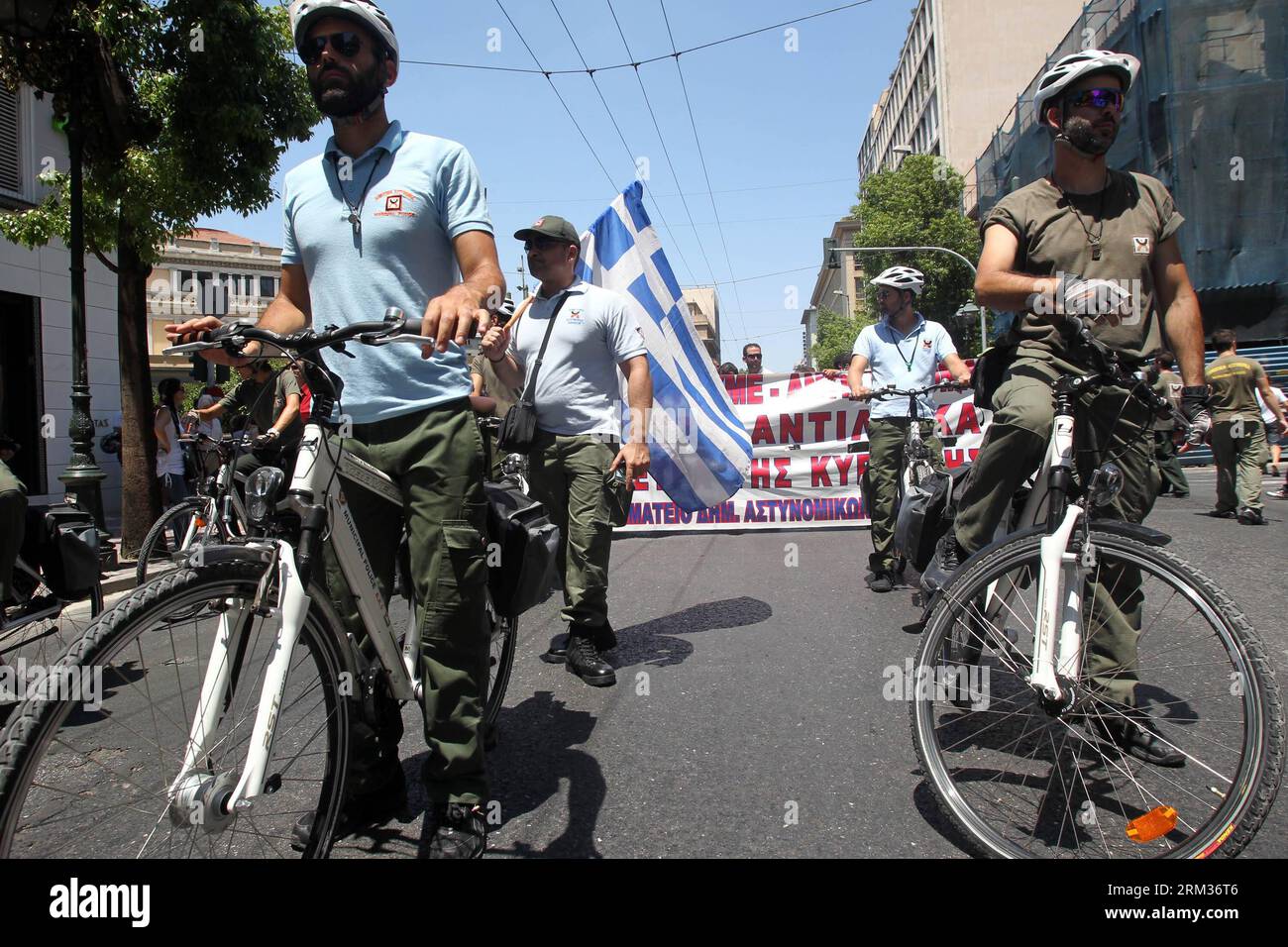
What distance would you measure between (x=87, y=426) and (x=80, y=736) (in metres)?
8.12

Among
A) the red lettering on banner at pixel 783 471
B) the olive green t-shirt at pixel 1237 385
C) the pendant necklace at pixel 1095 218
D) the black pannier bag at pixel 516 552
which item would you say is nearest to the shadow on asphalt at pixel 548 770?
the black pannier bag at pixel 516 552

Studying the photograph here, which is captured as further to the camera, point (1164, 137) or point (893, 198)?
point (893, 198)

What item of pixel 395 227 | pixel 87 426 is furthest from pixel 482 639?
pixel 87 426

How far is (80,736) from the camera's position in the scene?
1675 millimetres

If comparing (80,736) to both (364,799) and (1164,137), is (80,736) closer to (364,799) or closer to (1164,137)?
(364,799)

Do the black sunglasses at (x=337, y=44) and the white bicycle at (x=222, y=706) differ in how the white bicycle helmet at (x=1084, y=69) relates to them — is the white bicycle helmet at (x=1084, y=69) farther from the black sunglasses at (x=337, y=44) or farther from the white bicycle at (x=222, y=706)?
the white bicycle at (x=222, y=706)

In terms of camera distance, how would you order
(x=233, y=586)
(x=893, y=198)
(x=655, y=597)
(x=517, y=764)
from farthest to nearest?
(x=893, y=198) → (x=655, y=597) → (x=517, y=764) → (x=233, y=586)

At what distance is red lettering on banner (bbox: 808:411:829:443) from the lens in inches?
421

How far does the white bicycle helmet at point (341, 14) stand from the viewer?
2.33 metres

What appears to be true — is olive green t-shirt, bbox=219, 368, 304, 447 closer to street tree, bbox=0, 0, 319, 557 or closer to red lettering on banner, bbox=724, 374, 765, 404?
street tree, bbox=0, 0, 319, 557

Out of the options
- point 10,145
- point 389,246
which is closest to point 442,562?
point 389,246

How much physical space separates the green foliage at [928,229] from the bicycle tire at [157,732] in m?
41.1

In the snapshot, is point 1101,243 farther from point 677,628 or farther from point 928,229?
point 928,229

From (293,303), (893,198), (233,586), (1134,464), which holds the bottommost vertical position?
(233,586)
